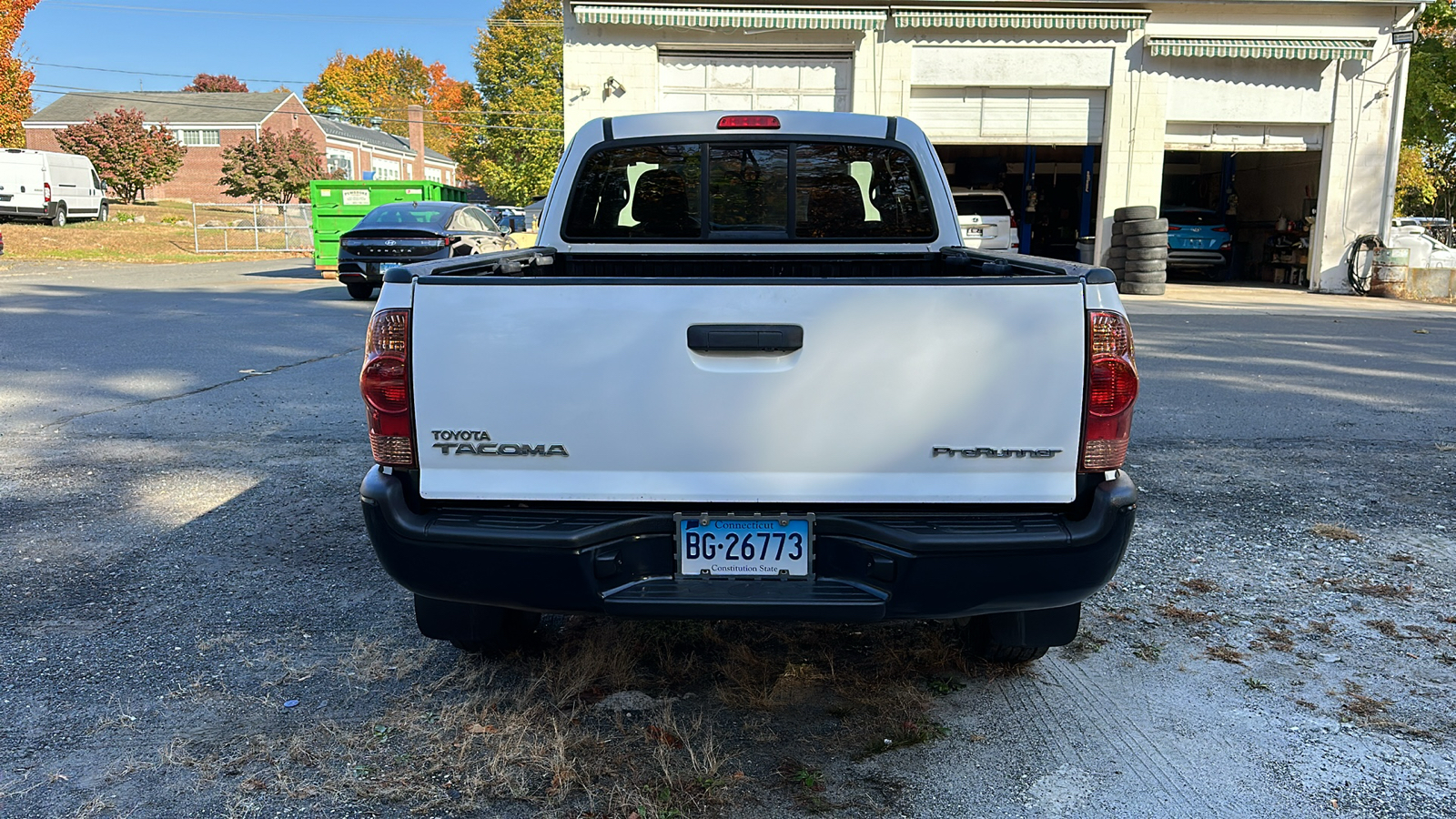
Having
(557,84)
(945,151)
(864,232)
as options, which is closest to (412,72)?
(557,84)

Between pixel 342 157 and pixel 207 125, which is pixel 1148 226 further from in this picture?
pixel 207 125

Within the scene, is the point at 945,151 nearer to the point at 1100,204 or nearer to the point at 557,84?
the point at 1100,204

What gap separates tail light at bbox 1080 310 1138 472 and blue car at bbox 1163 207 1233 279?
2209cm

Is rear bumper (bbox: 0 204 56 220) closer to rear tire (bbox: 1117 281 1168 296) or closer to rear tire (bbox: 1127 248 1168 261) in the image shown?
rear tire (bbox: 1117 281 1168 296)

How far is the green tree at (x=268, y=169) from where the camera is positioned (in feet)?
155

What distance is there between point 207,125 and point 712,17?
5338cm

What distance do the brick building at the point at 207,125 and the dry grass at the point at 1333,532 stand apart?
2465 inches

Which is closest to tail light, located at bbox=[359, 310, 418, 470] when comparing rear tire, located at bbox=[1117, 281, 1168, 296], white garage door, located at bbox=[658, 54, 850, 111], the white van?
white garage door, located at bbox=[658, 54, 850, 111]

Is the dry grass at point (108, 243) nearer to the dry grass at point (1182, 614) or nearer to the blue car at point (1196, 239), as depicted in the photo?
the blue car at point (1196, 239)

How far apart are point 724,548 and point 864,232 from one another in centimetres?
224

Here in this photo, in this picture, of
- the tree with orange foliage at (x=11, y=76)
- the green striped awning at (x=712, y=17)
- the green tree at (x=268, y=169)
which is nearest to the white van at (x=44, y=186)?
the tree with orange foliage at (x=11, y=76)

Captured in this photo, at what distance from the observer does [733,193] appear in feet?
15.6

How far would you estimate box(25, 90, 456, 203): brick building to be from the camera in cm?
6159

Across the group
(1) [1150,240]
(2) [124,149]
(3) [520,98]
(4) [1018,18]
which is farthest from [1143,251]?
(3) [520,98]
